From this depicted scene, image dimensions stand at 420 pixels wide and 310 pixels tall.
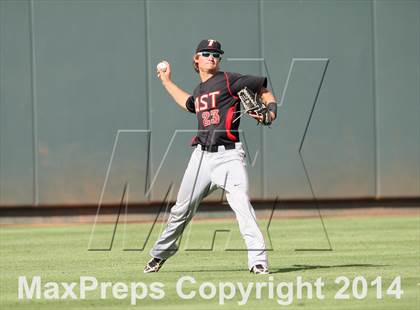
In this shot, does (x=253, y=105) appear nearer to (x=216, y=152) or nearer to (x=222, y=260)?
(x=216, y=152)

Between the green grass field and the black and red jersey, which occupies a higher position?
the black and red jersey

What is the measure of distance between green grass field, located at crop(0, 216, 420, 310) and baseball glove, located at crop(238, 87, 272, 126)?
1.33 metres

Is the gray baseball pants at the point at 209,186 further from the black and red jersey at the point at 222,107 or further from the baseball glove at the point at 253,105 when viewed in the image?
the baseball glove at the point at 253,105

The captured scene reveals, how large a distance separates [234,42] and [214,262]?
21.3ft

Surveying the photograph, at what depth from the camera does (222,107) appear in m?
9.05

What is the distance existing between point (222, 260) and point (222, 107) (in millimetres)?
1904

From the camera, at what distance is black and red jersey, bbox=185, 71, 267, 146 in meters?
9.02

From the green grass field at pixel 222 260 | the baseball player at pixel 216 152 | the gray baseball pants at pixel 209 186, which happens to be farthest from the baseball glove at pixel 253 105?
the green grass field at pixel 222 260

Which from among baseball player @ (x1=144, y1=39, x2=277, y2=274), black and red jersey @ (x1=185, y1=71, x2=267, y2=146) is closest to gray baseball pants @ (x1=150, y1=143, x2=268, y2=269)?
baseball player @ (x1=144, y1=39, x2=277, y2=274)

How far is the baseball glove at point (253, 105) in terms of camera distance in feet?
29.3

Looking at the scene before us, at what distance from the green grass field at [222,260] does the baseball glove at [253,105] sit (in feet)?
4.36

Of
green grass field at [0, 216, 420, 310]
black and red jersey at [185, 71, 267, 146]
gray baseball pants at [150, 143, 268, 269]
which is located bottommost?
green grass field at [0, 216, 420, 310]

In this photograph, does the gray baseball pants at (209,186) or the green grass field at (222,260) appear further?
the gray baseball pants at (209,186)

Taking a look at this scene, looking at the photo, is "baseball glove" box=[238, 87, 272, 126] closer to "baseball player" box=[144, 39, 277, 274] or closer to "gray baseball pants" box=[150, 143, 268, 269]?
"baseball player" box=[144, 39, 277, 274]
